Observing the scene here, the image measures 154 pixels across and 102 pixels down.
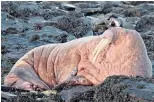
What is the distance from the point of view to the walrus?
986 centimetres

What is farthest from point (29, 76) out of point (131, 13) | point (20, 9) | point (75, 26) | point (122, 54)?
point (131, 13)

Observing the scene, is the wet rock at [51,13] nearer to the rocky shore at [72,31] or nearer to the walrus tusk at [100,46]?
the rocky shore at [72,31]

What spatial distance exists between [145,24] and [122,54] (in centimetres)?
1092

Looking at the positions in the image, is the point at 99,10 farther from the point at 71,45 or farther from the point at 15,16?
the point at 71,45

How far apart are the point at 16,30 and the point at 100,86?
370 inches

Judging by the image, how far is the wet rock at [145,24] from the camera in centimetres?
2023

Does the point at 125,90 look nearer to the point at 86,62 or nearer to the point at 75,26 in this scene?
the point at 86,62

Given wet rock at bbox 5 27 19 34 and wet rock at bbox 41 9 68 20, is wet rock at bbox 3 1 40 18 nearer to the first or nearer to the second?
wet rock at bbox 41 9 68 20

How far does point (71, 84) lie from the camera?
9930mm

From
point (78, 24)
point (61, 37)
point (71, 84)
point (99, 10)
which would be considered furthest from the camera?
point (99, 10)

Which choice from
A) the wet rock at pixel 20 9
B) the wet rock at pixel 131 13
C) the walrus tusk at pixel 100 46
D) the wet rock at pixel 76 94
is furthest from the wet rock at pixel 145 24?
the wet rock at pixel 76 94

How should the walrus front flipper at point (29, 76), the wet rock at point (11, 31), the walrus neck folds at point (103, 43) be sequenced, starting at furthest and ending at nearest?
the wet rock at point (11, 31), the walrus front flipper at point (29, 76), the walrus neck folds at point (103, 43)

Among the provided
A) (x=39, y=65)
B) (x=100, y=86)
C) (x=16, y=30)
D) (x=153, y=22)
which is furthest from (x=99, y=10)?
(x=100, y=86)

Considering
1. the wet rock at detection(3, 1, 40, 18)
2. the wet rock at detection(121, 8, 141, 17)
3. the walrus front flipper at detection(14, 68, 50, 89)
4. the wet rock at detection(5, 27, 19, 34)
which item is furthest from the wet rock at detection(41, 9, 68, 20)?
the walrus front flipper at detection(14, 68, 50, 89)
